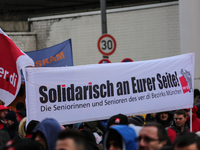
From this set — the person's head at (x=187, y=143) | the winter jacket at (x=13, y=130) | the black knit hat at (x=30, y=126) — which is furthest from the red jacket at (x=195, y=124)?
the person's head at (x=187, y=143)

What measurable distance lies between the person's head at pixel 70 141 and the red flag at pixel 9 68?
14.4 feet

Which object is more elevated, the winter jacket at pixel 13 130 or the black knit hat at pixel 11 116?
the black knit hat at pixel 11 116

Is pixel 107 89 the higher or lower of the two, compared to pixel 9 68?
lower

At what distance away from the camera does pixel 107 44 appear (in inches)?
453

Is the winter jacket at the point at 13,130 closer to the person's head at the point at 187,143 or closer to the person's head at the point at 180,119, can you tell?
the person's head at the point at 180,119

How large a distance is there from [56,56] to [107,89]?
5.91 metres

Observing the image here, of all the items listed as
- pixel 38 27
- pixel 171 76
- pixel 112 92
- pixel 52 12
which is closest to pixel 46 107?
pixel 112 92

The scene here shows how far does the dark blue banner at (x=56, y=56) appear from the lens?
1273 cm

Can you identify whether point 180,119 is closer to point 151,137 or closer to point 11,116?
point 11,116

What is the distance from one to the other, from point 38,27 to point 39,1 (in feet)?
11.0

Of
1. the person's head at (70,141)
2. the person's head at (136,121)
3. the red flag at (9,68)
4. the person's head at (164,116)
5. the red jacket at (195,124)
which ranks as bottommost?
the red jacket at (195,124)

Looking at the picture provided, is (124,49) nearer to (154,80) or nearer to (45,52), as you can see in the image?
(45,52)

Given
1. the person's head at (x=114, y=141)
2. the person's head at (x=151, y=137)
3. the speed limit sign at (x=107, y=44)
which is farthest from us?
A: the speed limit sign at (x=107, y=44)

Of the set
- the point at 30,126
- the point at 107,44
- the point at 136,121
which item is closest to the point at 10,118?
the point at 30,126
